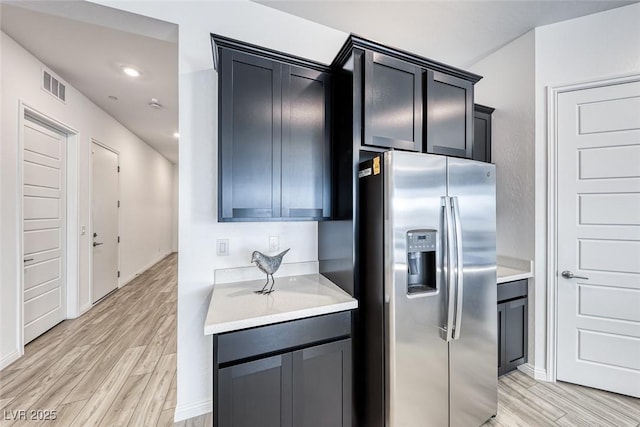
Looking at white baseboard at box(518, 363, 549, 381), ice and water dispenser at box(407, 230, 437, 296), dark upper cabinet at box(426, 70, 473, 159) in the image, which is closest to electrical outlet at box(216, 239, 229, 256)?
ice and water dispenser at box(407, 230, 437, 296)

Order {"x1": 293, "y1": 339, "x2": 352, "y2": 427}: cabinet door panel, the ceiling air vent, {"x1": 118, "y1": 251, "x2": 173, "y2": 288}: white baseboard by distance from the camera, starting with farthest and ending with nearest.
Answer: {"x1": 118, "y1": 251, "x2": 173, "y2": 288}: white baseboard → the ceiling air vent → {"x1": 293, "y1": 339, "x2": 352, "y2": 427}: cabinet door panel

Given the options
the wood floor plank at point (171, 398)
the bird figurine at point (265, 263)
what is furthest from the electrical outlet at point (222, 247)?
the wood floor plank at point (171, 398)

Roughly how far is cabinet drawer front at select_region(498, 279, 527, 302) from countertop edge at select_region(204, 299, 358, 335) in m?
1.47

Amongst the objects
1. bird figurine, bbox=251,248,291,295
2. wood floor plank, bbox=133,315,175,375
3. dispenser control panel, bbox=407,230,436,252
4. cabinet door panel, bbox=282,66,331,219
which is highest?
cabinet door panel, bbox=282,66,331,219

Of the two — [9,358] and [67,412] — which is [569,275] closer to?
[67,412]

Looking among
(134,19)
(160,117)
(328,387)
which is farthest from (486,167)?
(160,117)

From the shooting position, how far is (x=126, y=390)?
6.63 feet

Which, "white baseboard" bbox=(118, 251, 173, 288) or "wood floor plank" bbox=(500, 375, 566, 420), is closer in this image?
"wood floor plank" bbox=(500, 375, 566, 420)

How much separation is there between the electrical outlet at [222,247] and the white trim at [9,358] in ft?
7.55

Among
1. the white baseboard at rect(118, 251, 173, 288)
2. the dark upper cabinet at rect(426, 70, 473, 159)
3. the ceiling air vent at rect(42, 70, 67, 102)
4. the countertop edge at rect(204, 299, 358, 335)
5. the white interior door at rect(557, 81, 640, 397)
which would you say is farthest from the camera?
the white baseboard at rect(118, 251, 173, 288)

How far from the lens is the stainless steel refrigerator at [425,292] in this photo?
1.43 meters

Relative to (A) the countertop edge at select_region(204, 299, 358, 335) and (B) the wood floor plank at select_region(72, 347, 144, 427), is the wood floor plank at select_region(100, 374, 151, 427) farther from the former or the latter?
(A) the countertop edge at select_region(204, 299, 358, 335)

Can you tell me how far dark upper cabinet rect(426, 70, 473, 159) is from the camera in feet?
5.93

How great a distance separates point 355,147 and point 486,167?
92 centimetres
